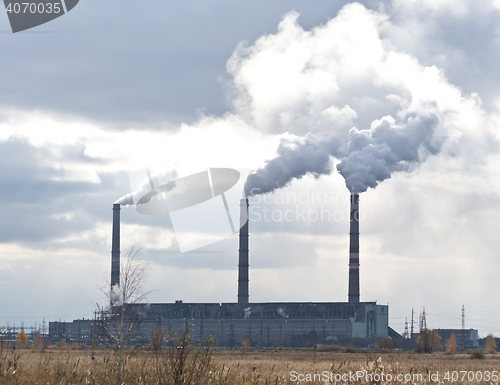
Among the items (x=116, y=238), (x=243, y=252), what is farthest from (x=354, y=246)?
(x=116, y=238)

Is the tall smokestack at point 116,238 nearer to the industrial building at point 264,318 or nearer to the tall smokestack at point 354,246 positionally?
the industrial building at point 264,318

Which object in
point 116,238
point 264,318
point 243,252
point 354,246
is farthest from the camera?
point 264,318

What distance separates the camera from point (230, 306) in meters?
81.6

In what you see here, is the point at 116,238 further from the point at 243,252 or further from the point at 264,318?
the point at 264,318

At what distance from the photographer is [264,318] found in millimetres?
79125

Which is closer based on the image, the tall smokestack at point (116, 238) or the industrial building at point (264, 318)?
the industrial building at point (264, 318)

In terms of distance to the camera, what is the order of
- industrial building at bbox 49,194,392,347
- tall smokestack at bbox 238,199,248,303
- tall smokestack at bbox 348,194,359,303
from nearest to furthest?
1. tall smokestack at bbox 348,194,359,303
2. tall smokestack at bbox 238,199,248,303
3. industrial building at bbox 49,194,392,347

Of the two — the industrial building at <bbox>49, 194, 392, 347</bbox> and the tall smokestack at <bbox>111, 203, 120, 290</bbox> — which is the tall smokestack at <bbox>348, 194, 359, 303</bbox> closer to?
the industrial building at <bbox>49, 194, 392, 347</bbox>

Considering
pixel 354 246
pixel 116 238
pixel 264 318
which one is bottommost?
pixel 264 318

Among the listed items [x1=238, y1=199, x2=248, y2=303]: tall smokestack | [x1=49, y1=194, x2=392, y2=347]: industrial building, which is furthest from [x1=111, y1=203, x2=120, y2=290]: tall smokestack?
[x1=238, y1=199, x2=248, y2=303]: tall smokestack

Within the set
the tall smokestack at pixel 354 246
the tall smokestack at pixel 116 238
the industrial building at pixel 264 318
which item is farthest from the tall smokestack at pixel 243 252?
the tall smokestack at pixel 116 238

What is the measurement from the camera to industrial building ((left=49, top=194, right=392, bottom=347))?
74375 millimetres

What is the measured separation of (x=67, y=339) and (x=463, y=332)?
218 feet

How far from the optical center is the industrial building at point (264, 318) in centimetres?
7438
